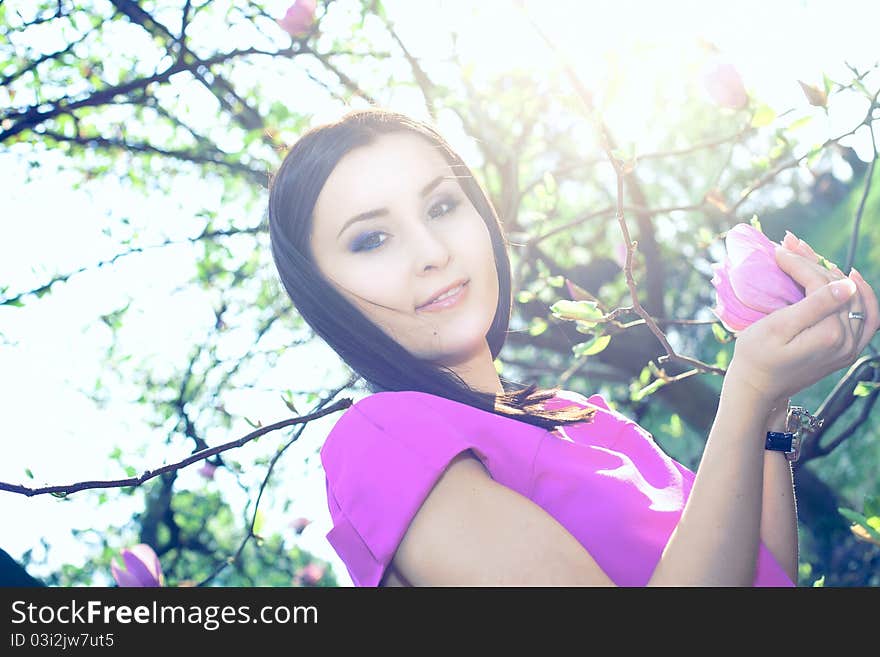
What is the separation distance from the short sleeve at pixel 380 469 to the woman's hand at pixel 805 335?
37 centimetres

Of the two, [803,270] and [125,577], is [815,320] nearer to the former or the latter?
[803,270]

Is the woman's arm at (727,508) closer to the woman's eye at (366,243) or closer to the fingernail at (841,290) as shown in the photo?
the fingernail at (841,290)

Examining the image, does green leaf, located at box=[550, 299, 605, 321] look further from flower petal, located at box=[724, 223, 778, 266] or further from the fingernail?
the fingernail

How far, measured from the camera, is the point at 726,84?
197 centimetres

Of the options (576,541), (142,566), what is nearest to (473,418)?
(576,541)

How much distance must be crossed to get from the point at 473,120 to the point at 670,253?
2.87 meters

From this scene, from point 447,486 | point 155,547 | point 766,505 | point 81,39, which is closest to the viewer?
point 447,486

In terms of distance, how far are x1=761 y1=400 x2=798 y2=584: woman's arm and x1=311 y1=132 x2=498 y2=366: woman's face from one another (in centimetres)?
51

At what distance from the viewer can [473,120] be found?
11.0ft

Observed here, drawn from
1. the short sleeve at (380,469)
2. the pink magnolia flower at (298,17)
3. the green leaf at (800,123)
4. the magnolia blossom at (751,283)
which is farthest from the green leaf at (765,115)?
the pink magnolia flower at (298,17)

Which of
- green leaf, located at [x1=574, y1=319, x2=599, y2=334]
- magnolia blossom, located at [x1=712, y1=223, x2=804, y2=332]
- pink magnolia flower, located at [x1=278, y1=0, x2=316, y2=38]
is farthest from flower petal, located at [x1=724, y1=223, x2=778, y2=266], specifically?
pink magnolia flower, located at [x1=278, y1=0, x2=316, y2=38]

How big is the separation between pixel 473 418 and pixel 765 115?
106 centimetres
